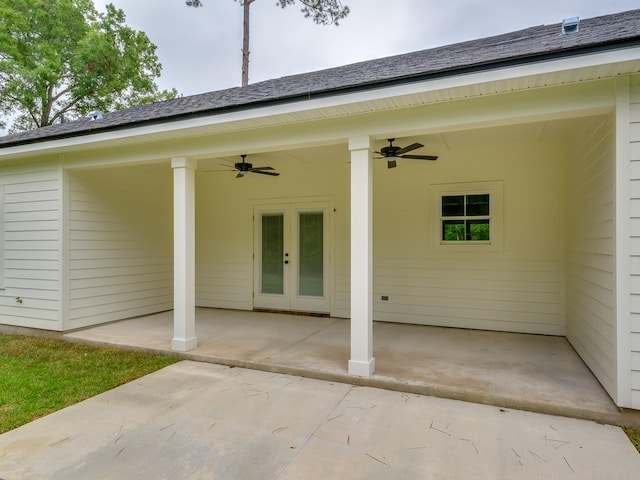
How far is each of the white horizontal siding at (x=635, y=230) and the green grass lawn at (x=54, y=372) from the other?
4.34m

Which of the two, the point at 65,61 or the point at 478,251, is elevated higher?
the point at 65,61

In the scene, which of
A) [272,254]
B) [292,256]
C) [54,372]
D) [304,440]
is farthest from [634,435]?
[272,254]

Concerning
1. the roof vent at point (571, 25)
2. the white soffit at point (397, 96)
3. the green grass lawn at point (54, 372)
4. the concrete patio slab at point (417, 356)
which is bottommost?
the green grass lawn at point (54, 372)

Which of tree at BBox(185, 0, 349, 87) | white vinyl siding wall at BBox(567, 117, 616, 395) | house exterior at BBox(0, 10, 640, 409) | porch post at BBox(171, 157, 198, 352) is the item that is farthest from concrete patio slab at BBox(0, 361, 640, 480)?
tree at BBox(185, 0, 349, 87)

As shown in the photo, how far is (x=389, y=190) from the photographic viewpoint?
5.96 m

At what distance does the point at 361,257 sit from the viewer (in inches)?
142

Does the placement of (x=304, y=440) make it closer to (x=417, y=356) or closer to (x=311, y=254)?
(x=417, y=356)

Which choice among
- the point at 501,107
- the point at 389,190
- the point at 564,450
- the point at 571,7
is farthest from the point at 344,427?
the point at 571,7

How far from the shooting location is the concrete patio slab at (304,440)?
7.25ft

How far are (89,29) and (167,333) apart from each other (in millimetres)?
17218

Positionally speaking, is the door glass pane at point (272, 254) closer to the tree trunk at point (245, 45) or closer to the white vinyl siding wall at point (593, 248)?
the white vinyl siding wall at point (593, 248)

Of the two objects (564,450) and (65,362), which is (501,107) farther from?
(65,362)

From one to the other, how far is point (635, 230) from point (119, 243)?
6613mm

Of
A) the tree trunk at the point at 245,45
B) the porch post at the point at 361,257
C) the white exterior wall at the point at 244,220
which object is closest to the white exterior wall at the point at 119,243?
the white exterior wall at the point at 244,220
